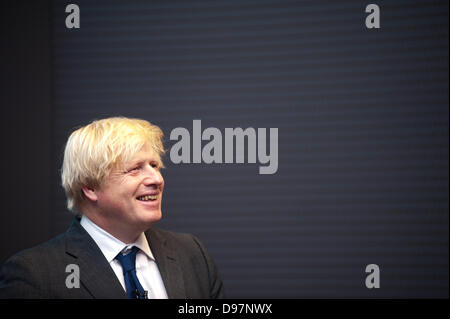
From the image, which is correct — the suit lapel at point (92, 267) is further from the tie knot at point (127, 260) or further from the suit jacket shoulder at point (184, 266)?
the suit jacket shoulder at point (184, 266)

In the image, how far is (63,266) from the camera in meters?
1.56

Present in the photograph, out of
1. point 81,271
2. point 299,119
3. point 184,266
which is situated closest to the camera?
point 81,271

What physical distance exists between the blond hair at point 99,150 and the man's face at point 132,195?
34mm

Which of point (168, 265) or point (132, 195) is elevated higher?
point (132, 195)

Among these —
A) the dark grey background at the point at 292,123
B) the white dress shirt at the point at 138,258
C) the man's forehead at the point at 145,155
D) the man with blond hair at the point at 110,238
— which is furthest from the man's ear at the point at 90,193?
the dark grey background at the point at 292,123

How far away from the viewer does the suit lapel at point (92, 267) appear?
1542mm

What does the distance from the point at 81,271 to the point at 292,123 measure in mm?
1976

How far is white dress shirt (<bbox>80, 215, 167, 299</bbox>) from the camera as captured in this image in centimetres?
166

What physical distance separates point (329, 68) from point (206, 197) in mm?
1361

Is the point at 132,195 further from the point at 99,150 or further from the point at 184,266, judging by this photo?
the point at 184,266

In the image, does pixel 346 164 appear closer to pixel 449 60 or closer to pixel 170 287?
pixel 449 60

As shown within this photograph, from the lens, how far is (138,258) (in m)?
1.74

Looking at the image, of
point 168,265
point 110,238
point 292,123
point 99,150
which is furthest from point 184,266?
point 292,123

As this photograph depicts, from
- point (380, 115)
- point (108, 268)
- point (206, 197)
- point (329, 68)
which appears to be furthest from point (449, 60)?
point (108, 268)
